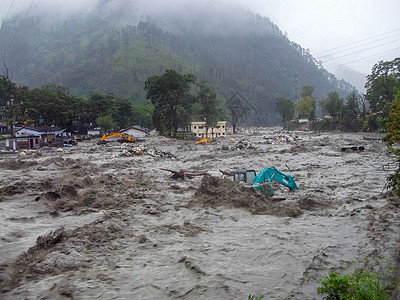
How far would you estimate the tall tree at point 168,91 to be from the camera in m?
63.8

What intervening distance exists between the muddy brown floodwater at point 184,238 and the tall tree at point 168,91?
1914 inches

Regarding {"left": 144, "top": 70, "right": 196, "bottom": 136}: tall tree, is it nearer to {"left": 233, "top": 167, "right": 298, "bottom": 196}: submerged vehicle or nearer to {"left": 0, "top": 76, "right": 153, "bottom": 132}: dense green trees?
{"left": 0, "top": 76, "right": 153, "bottom": 132}: dense green trees

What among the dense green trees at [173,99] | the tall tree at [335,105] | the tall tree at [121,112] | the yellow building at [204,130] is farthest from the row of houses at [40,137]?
the tall tree at [335,105]

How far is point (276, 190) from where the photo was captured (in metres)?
16.5

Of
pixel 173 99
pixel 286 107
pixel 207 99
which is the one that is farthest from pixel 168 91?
pixel 286 107

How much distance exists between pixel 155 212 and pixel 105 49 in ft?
670

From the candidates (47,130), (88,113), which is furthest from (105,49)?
(47,130)

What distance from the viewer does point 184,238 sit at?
381 inches

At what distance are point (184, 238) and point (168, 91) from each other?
58.2m

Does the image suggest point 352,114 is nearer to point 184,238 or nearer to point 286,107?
point 286,107

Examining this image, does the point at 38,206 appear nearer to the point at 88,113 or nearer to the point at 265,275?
the point at 265,275

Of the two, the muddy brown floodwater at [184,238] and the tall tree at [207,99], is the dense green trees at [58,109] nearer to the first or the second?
the tall tree at [207,99]

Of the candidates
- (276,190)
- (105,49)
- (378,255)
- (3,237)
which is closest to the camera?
(378,255)

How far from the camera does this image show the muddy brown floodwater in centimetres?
692
